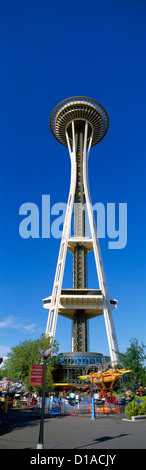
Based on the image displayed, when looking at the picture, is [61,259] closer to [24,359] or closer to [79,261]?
[79,261]

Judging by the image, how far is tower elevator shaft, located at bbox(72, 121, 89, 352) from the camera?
5978cm

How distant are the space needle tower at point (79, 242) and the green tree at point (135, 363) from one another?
15054 mm

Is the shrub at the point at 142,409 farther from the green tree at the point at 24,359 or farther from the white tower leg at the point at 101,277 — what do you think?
the white tower leg at the point at 101,277

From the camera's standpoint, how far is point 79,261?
213 ft

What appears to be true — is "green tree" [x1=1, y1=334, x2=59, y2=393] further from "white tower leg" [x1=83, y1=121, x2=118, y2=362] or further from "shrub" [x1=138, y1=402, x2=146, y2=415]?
"shrub" [x1=138, y1=402, x2=146, y2=415]

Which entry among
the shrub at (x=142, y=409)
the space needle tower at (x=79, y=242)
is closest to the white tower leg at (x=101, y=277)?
the space needle tower at (x=79, y=242)

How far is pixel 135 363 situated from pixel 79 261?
105 ft

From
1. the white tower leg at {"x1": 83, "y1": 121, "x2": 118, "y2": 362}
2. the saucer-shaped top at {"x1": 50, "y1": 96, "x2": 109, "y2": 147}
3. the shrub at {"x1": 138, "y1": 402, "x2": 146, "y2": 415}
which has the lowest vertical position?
the shrub at {"x1": 138, "y1": 402, "x2": 146, "y2": 415}

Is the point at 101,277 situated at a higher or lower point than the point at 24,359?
higher

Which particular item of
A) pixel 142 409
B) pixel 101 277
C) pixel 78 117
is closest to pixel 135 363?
pixel 142 409

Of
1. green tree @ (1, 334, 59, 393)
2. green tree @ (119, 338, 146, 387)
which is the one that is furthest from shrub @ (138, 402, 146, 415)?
green tree @ (1, 334, 59, 393)

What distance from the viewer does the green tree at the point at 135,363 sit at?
112 ft
